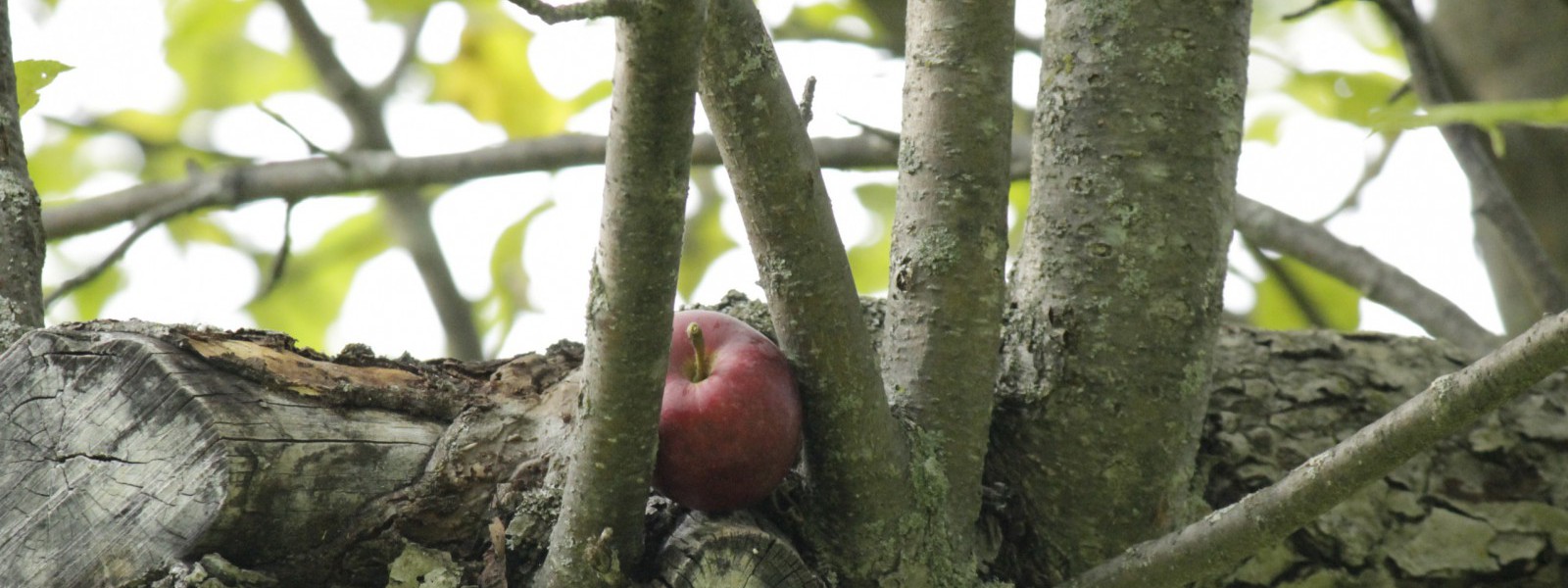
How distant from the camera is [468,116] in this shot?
3.34m

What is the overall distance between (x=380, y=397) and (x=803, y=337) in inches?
17.0

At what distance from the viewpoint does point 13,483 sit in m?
1.12

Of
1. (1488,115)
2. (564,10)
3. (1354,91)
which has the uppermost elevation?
(1354,91)

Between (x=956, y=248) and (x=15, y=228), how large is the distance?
1085 mm

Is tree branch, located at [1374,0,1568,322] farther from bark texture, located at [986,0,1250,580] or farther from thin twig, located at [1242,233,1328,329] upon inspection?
bark texture, located at [986,0,1250,580]

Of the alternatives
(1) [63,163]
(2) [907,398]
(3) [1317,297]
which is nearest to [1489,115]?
(2) [907,398]

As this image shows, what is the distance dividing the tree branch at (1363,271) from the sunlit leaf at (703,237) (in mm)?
1596

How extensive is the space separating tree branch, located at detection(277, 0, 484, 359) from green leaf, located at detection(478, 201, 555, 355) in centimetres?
11

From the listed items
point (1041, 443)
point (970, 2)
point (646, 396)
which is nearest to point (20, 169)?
point (646, 396)

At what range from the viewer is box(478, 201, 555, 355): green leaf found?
10.6 ft

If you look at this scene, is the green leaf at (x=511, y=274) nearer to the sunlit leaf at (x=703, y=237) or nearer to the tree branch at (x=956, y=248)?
the sunlit leaf at (x=703, y=237)

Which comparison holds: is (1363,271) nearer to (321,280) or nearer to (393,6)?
(393,6)

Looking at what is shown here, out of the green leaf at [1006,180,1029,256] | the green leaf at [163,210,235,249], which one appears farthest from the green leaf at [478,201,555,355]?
the green leaf at [1006,180,1029,256]

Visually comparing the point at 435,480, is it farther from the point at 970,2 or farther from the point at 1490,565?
the point at 1490,565
